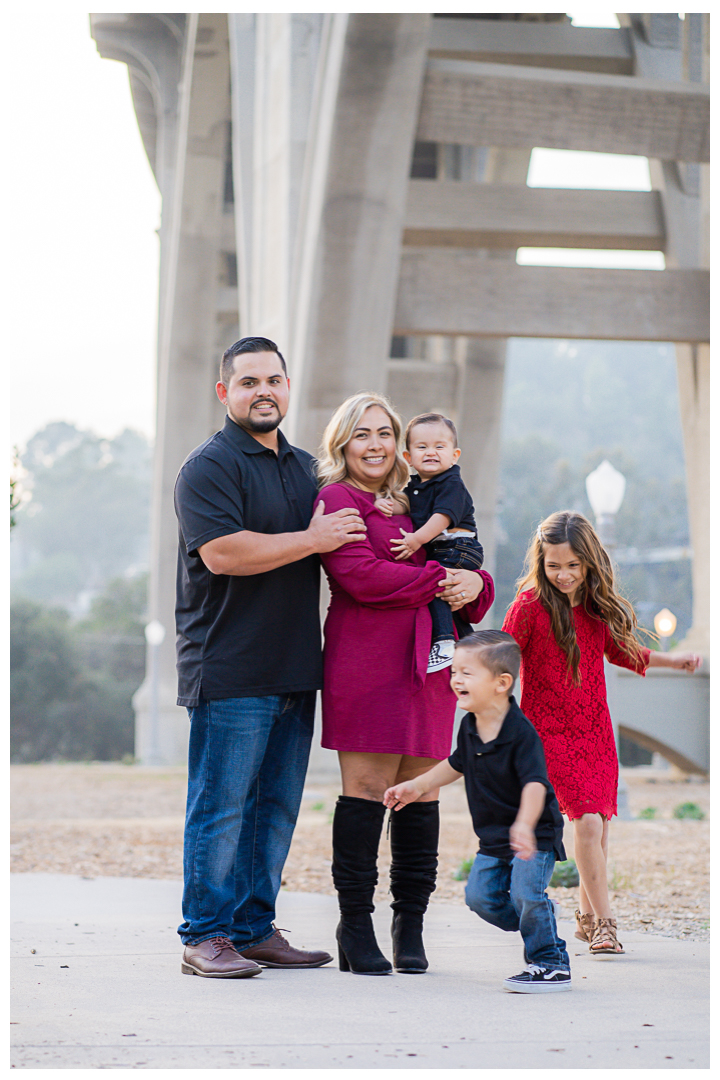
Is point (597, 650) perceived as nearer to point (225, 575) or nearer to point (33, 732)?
point (225, 575)

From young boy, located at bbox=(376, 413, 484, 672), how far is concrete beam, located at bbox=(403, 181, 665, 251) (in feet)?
36.2

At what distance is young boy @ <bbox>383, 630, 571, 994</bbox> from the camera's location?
131 inches

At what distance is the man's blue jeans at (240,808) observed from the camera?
3621 mm

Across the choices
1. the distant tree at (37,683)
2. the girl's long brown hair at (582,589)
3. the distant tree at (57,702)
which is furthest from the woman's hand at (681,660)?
the distant tree at (37,683)

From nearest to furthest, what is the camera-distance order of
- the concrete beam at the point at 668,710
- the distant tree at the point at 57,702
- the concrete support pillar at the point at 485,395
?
the concrete beam at the point at 668,710
the concrete support pillar at the point at 485,395
the distant tree at the point at 57,702

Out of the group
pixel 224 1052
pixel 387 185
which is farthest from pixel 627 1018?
pixel 387 185

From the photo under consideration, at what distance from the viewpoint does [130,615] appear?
6256 centimetres

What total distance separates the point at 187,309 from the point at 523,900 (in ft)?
71.9

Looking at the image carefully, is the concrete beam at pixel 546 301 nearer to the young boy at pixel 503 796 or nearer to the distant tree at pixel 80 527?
the young boy at pixel 503 796

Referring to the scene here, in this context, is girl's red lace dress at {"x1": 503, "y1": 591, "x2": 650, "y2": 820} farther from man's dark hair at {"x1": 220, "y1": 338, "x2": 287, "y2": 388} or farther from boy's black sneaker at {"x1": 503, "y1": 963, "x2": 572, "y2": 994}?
man's dark hair at {"x1": 220, "y1": 338, "x2": 287, "y2": 388}

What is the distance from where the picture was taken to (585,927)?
412cm

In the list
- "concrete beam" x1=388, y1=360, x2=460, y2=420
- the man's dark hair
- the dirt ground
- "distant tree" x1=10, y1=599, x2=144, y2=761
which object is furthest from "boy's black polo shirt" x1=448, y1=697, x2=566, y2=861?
"distant tree" x1=10, y1=599, x2=144, y2=761

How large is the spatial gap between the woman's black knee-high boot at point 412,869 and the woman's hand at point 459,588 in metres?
0.66

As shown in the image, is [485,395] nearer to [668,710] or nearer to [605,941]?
[668,710]
